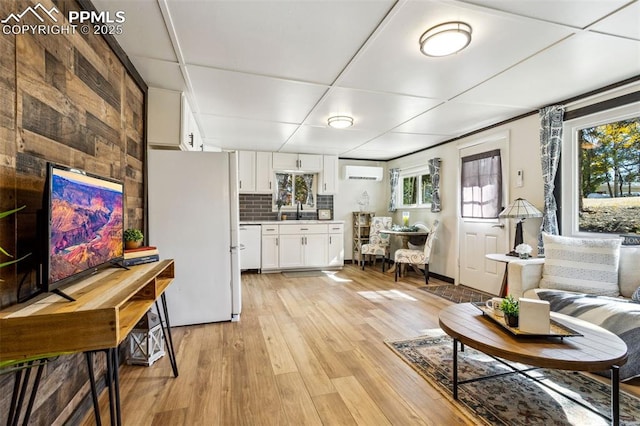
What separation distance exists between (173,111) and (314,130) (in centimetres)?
187

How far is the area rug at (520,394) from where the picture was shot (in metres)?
1.57

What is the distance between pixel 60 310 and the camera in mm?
988

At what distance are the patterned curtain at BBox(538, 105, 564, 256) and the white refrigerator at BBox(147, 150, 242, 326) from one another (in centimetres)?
321

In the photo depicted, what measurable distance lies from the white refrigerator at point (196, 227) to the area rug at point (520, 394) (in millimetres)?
1803

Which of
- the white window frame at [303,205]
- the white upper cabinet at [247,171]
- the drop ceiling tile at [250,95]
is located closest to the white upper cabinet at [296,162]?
the white window frame at [303,205]

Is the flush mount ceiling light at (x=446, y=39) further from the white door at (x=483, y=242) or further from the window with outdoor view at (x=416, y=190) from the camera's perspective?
the window with outdoor view at (x=416, y=190)

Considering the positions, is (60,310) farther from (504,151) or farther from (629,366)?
(504,151)

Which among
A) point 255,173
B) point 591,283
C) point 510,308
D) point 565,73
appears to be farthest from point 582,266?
point 255,173

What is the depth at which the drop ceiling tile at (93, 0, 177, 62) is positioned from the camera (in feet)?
5.26

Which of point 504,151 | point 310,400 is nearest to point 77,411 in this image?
point 310,400

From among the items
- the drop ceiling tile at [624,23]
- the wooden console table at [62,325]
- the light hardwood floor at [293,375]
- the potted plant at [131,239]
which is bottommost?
the light hardwood floor at [293,375]

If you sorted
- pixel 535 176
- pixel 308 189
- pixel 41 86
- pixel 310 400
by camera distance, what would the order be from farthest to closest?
pixel 308 189
pixel 535 176
pixel 310 400
pixel 41 86

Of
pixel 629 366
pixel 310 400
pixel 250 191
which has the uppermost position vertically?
pixel 250 191

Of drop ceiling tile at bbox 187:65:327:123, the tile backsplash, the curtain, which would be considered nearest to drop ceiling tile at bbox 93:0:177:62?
drop ceiling tile at bbox 187:65:327:123
